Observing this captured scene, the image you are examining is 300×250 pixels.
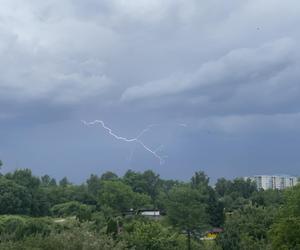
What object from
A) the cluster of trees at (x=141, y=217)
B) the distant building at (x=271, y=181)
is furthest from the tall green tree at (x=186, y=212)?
the distant building at (x=271, y=181)

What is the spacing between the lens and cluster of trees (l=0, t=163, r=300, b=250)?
3245 cm

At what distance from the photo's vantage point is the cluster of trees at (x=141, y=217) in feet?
106

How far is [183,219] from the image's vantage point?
7969 centimetres

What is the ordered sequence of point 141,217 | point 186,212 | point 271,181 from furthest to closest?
point 271,181 < point 186,212 < point 141,217

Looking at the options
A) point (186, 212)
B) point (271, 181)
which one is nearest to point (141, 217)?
point (186, 212)

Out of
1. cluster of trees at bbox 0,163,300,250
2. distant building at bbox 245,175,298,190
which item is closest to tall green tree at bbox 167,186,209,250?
cluster of trees at bbox 0,163,300,250

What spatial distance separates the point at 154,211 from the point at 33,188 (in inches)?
1172

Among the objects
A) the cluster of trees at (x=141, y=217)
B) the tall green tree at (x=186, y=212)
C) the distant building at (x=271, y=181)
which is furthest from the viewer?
the distant building at (x=271, y=181)

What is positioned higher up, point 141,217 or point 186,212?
point 186,212

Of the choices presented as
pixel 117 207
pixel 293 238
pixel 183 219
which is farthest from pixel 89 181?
pixel 293 238

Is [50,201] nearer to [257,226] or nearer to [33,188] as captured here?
[33,188]

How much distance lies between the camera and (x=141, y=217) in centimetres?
7650

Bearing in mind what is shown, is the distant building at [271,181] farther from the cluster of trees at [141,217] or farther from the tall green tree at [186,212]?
the tall green tree at [186,212]

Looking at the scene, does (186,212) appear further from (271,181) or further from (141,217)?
(271,181)
